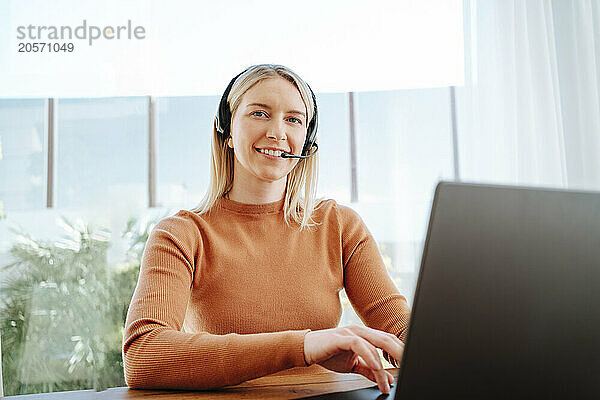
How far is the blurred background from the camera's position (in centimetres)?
216

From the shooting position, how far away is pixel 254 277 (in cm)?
114

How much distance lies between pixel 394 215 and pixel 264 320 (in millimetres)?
1294

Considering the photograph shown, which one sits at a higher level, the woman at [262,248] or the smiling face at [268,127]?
the smiling face at [268,127]

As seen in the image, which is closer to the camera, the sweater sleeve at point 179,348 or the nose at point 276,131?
the sweater sleeve at point 179,348

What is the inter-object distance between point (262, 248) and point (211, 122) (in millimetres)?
1241

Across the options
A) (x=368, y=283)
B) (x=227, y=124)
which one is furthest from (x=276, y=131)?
(x=368, y=283)

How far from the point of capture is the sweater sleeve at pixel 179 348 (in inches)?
30.6

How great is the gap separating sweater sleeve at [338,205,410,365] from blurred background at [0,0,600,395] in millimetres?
1071

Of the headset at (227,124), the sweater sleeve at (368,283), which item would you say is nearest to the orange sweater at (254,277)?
the sweater sleeve at (368,283)

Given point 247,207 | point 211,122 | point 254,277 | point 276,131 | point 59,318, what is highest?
point 211,122

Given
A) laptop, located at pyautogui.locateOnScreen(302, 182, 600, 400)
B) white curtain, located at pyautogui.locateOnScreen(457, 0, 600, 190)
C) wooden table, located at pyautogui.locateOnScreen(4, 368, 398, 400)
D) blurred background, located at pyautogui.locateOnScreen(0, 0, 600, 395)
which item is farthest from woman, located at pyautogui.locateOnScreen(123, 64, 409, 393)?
white curtain, located at pyautogui.locateOnScreen(457, 0, 600, 190)

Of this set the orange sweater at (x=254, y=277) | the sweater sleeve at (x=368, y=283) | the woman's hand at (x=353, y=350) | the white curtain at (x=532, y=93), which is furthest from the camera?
the white curtain at (x=532, y=93)

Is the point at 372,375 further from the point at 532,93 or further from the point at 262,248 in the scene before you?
the point at 532,93

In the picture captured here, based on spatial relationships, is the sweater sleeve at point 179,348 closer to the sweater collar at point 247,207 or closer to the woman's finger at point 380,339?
the woman's finger at point 380,339
